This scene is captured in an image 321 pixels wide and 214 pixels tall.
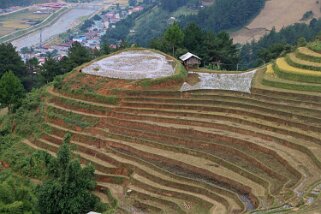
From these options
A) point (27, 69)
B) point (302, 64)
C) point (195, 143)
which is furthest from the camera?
point (27, 69)

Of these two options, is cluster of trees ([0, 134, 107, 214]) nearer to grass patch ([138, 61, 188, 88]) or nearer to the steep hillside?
grass patch ([138, 61, 188, 88])

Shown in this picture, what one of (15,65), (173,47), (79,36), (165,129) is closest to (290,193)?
(165,129)

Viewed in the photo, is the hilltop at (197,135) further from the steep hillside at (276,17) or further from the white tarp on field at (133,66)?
the steep hillside at (276,17)

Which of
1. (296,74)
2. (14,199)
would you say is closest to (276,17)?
(296,74)

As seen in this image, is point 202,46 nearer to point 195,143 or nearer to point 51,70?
point 51,70

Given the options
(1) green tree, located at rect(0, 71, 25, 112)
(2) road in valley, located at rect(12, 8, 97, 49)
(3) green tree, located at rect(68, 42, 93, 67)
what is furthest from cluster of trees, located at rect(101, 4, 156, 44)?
(1) green tree, located at rect(0, 71, 25, 112)
